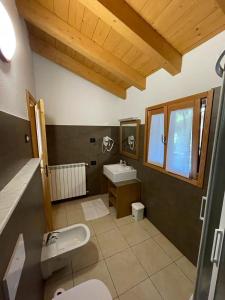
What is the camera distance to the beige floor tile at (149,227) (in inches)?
78.5

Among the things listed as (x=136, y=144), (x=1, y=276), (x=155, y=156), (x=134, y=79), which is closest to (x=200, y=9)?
(x=134, y=79)

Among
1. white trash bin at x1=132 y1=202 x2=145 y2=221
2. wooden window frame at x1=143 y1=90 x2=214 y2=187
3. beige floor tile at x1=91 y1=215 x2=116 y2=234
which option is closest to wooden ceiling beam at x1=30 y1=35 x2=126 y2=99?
wooden window frame at x1=143 y1=90 x2=214 y2=187

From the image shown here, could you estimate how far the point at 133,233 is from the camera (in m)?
2.00

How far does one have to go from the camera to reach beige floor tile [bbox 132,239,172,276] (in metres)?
1.52

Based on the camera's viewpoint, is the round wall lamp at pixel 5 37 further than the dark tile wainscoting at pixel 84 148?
No

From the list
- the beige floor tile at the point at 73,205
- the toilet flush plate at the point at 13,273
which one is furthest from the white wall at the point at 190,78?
the beige floor tile at the point at 73,205

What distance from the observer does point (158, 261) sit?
1.58m

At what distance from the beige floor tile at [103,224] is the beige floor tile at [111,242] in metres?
0.07

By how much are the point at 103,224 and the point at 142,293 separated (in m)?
1.00

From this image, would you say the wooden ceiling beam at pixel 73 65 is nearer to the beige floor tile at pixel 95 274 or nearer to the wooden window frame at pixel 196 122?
the wooden window frame at pixel 196 122

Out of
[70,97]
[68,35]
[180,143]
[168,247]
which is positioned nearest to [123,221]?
[168,247]

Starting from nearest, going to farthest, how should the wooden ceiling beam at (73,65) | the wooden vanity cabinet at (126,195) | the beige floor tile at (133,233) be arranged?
the beige floor tile at (133,233)
the wooden ceiling beam at (73,65)
the wooden vanity cabinet at (126,195)

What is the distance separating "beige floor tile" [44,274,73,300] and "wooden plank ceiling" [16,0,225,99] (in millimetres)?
2416

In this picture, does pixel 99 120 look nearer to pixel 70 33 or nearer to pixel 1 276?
pixel 70 33
